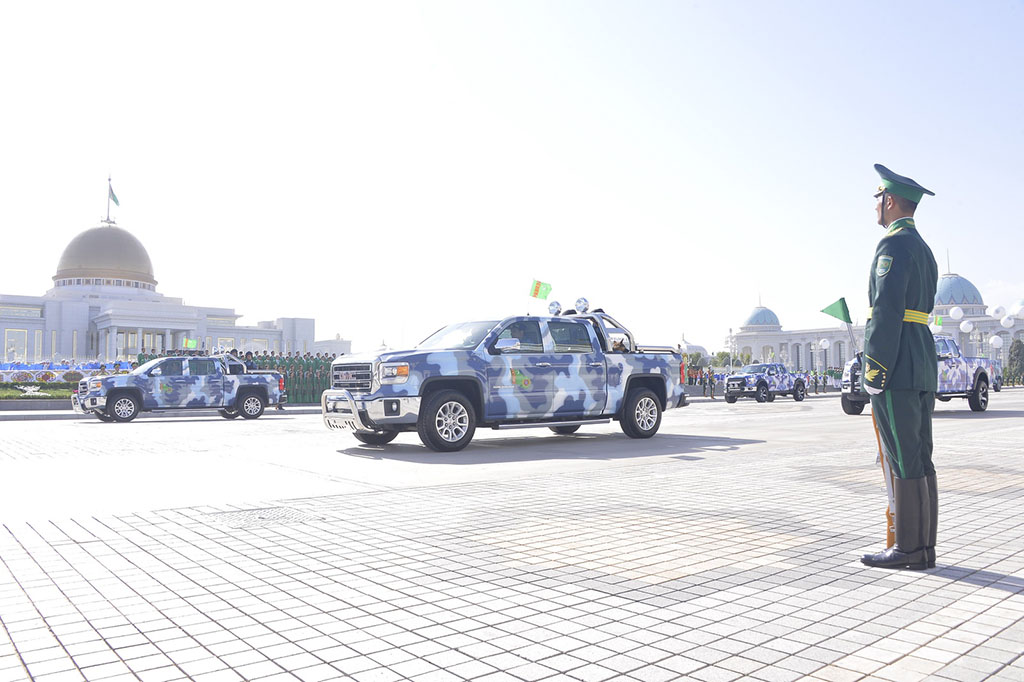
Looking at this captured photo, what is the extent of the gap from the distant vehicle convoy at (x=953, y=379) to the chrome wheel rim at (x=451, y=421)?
11.2 meters

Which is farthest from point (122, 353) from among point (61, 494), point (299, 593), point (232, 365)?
point (299, 593)

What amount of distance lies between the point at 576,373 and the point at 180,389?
12770 mm

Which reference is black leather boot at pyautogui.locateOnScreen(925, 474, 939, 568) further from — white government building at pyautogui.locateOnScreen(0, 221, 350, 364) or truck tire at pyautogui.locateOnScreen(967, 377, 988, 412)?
white government building at pyautogui.locateOnScreen(0, 221, 350, 364)

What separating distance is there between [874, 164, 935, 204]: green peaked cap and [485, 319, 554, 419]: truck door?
7410 millimetres

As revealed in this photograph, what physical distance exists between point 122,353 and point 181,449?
2654 inches

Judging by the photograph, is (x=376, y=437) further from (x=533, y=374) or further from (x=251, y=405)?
(x=251, y=405)

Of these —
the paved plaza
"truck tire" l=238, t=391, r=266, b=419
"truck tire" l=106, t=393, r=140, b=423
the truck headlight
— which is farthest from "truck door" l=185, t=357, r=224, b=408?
the paved plaza

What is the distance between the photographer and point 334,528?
607 centimetres

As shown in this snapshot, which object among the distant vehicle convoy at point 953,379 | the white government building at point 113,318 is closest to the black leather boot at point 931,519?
the distant vehicle convoy at point 953,379

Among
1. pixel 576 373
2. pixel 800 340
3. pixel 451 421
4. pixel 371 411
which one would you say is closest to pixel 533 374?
pixel 576 373

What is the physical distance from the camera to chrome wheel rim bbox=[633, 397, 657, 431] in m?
14.2

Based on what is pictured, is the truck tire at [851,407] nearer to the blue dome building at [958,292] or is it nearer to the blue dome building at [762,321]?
the blue dome building at [958,292]

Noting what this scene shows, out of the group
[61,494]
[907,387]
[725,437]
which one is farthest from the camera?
[725,437]

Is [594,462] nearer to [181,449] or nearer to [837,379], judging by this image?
[181,449]
